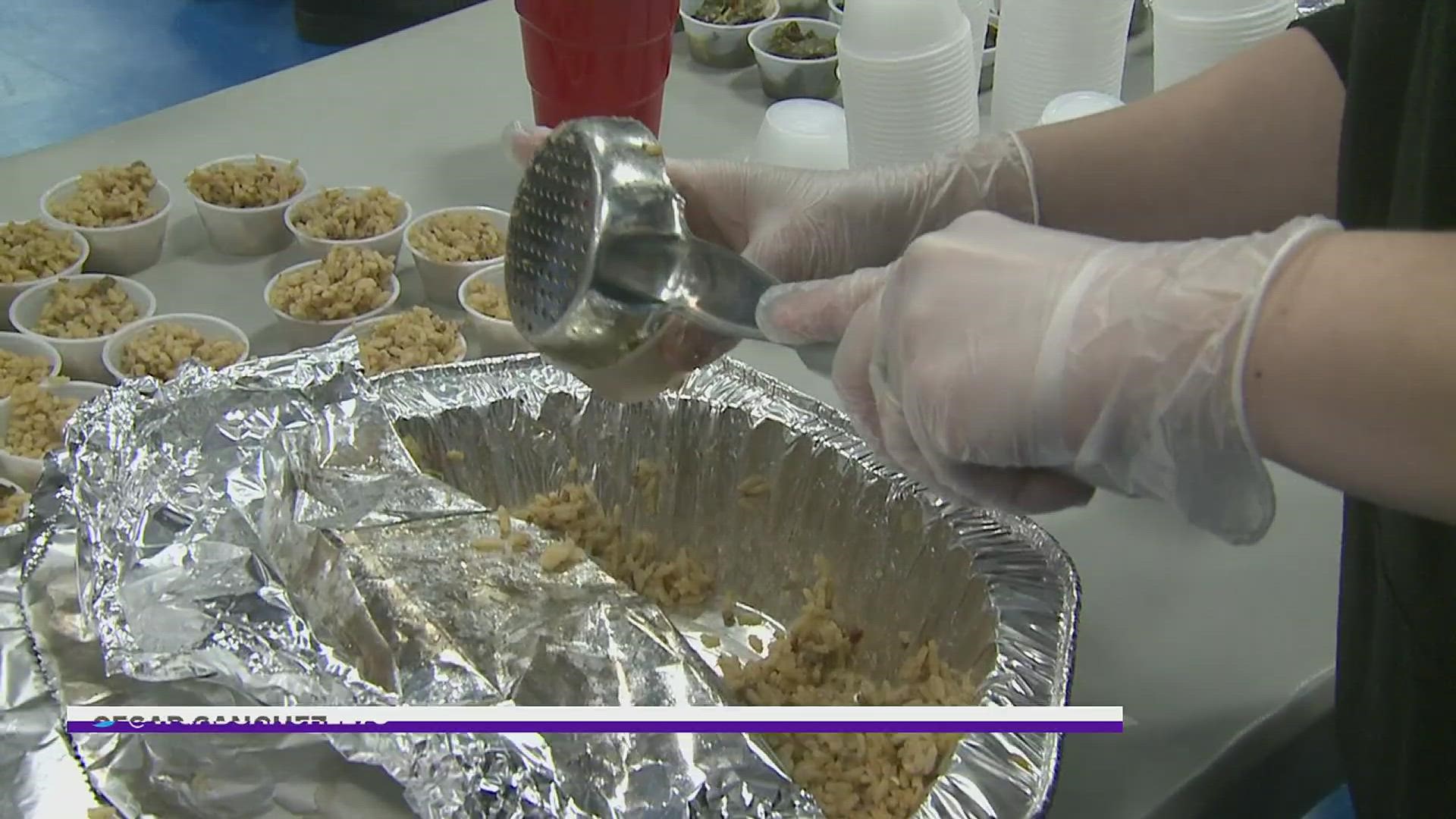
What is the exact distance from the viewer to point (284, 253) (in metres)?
1.35

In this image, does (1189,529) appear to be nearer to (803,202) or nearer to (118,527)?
(803,202)

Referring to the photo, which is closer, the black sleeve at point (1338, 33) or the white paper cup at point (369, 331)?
the black sleeve at point (1338, 33)

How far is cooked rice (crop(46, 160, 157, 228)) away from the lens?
1284mm

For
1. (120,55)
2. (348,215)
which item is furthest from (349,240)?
(120,55)

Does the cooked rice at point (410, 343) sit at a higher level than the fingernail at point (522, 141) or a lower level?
lower

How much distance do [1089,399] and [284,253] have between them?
1037 mm

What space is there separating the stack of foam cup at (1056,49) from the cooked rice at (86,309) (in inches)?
35.7

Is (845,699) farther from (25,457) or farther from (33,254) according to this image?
(33,254)

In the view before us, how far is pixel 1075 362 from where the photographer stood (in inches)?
21.7

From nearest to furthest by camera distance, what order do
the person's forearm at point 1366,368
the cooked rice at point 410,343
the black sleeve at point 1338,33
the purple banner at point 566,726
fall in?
the person's forearm at point 1366,368 < the purple banner at point 566,726 < the black sleeve at point 1338,33 < the cooked rice at point 410,343

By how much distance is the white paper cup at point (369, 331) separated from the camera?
3.69 feet

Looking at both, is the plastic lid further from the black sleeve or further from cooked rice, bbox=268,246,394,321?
the black sleeve

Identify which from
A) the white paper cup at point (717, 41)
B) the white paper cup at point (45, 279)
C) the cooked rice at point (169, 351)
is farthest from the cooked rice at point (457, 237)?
the white paper cup at point (717, 41)

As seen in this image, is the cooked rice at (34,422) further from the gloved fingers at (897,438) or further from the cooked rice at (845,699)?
the gloved fingers at (897,438)
